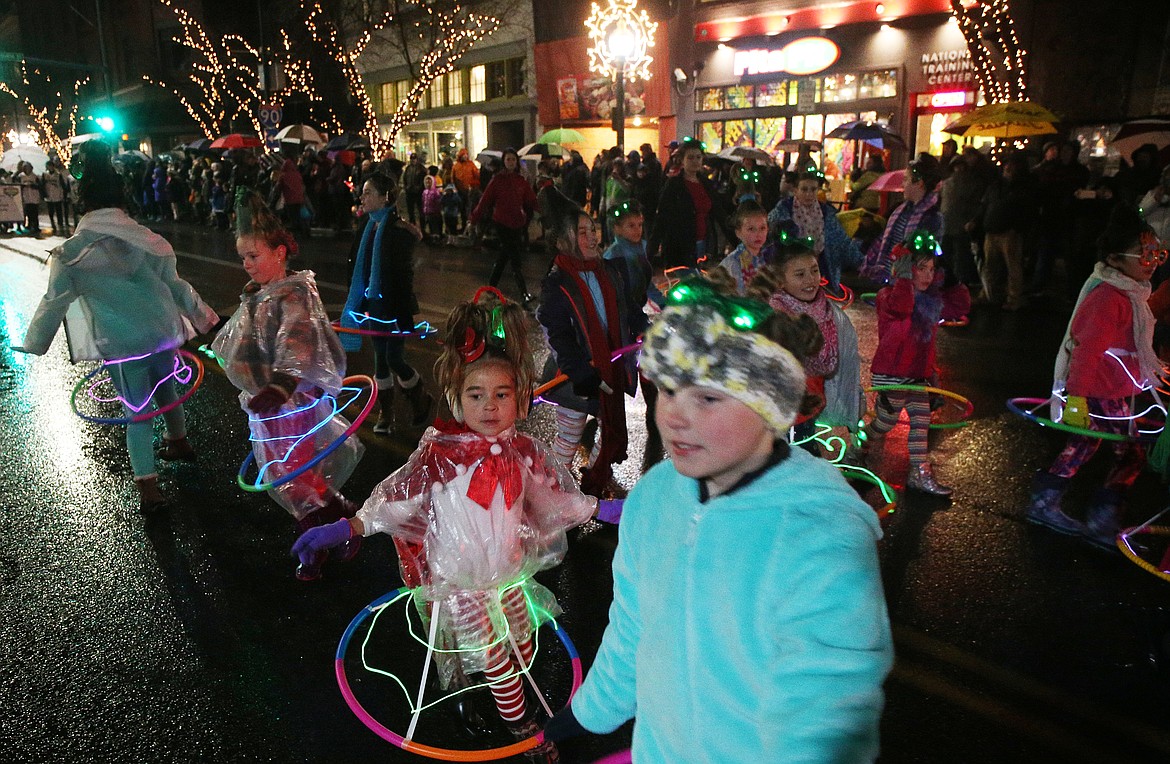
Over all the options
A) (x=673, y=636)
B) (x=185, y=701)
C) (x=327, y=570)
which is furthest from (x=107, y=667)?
(x=673, y=636)

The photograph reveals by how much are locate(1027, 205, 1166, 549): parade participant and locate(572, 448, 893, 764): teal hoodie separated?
4.01 metres

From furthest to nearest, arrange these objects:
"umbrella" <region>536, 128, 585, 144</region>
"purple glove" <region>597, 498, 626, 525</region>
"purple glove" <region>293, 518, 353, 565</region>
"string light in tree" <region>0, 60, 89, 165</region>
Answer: "string light in tree" <region>0, 60, 89, 165</region>
"umbrella" <region>536, 128, 585, 144</region>
"purple glove" <region>597, 498, 626, 525</region>
"purple glove" <region>293, 518, 353, 565</region>

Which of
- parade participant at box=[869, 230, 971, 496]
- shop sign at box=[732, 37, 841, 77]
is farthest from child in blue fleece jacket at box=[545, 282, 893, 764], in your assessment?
shop sign at box=[732, 37, 841, 77]

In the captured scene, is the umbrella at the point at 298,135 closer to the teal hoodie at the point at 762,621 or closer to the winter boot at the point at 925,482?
the winter boot at the point at 925,482

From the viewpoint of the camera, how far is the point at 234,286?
15.0 metres

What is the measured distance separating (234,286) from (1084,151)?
57.4ft

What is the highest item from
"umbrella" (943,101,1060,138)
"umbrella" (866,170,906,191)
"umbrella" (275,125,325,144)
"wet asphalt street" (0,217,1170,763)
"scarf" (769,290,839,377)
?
"umbrella" (275,125,325,144)

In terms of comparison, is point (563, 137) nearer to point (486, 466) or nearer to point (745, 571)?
point (486, 466)

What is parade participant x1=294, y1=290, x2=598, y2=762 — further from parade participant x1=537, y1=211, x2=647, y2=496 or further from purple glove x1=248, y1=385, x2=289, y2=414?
parade participant x1=537, y1=211, x2=647, y2=496

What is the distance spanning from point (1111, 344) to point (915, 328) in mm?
1126

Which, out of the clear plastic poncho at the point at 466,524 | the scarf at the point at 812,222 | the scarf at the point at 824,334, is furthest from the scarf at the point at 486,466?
the scarf at the point at 812,222

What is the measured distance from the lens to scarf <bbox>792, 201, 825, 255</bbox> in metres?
8.00

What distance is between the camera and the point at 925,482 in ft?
19.4

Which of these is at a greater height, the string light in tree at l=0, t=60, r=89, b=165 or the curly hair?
the string light in tree at l=0, t=60, r=89, b=165
